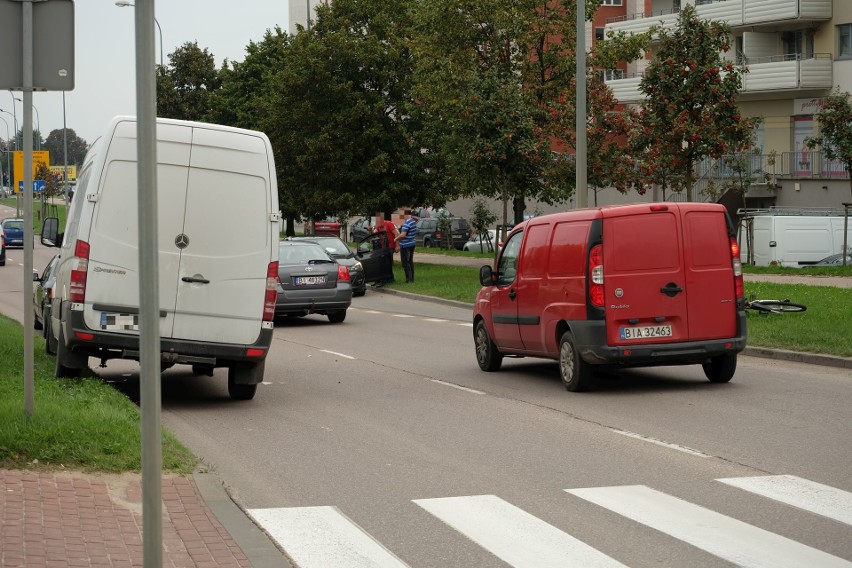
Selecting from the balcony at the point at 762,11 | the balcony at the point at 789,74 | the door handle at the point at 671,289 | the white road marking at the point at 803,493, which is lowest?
the white road marking at the point at 803,493

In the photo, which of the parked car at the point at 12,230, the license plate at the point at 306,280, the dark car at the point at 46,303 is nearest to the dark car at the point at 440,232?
the parked car at the point at 12,230

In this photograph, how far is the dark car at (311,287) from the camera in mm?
24906

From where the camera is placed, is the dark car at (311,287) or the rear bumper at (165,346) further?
the dark car at (311,287)

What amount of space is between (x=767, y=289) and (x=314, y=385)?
49.4ft

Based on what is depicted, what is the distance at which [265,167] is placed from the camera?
1277cm

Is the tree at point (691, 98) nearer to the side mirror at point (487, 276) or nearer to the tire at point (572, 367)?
the side mirror at point (487, 276)

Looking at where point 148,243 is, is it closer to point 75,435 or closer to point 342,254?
point 75,435

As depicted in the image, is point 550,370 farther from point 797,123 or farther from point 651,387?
point 797,123

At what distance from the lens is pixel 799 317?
67.8 feet

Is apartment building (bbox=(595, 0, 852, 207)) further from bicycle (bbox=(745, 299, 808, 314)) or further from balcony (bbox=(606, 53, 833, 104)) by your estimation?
bicycle (bbox=(745, 299, 808, 314))

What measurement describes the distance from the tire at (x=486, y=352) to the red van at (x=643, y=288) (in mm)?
2092

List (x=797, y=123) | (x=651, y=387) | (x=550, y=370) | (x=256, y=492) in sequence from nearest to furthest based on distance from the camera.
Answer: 1. (x=256, y=492)
2. (x=651, y=387)
3. (x=550, y=370)
4. (x=797, y=123)

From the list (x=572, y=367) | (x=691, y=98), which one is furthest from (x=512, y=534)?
(x=691, y=98)

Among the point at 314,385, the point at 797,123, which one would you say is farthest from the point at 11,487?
the point at 797,123
